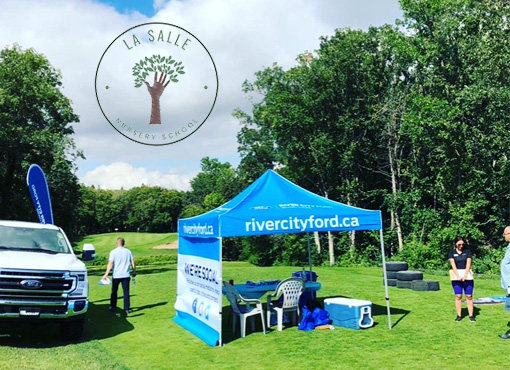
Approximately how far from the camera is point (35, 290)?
909cm

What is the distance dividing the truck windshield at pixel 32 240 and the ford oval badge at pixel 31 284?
1262 mm

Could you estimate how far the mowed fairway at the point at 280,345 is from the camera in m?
8.00

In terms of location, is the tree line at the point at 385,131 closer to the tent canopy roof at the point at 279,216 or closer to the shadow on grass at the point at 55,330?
the shadow on grass at the point at 55,330

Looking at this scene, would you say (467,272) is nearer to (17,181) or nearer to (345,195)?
(17,181)

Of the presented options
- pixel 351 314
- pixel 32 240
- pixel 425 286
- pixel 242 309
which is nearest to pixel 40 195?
pixel 32 240

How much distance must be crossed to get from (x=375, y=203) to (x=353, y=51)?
42.1 feet

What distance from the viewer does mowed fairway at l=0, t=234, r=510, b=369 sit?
800 cm

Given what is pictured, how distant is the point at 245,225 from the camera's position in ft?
31.9

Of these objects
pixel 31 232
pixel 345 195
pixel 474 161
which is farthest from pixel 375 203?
pixel 31 232

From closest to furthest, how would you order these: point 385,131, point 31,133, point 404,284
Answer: point 404,284 < point 31,133 < point 385,131

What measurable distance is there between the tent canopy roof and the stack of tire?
5863mm

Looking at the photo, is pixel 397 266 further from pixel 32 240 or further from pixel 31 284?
pixel 31 284

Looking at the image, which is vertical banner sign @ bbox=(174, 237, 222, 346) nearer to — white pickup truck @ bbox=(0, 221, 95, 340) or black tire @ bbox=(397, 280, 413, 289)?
white pickup truck @ bbox=(0, 221, 95, 340)

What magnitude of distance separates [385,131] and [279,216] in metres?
29.2
